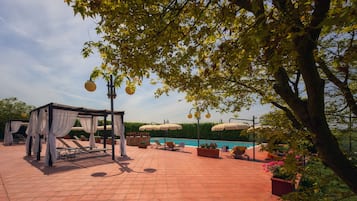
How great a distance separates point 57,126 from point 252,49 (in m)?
11.2

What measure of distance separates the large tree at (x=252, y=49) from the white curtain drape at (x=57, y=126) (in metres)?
8.57

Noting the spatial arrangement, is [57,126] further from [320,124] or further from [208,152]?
[320,124]

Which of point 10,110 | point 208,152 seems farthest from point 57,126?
point 10,110

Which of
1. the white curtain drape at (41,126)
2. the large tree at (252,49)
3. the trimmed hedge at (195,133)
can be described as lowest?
the trimmed hedge at (195,133)

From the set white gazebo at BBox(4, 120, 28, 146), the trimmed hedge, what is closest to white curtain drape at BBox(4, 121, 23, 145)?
white gazebo at BBox(4, 120, 28, 146)

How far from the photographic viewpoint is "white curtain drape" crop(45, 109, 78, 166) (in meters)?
9.49

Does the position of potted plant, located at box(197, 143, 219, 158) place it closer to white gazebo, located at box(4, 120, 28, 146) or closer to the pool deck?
the pool deck

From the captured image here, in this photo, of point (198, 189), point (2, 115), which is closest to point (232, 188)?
point (198, 189)

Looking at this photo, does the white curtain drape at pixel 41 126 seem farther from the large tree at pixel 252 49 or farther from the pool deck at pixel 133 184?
the large tree at pixel 252 49

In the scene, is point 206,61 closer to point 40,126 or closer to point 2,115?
point 40,126

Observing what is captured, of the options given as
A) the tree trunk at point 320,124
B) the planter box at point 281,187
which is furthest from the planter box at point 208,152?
the tree trunk at point 320,124

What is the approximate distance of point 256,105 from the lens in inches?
165

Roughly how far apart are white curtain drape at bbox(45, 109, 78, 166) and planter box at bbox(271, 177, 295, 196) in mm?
9994

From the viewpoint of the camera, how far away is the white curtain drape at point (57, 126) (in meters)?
9.49
